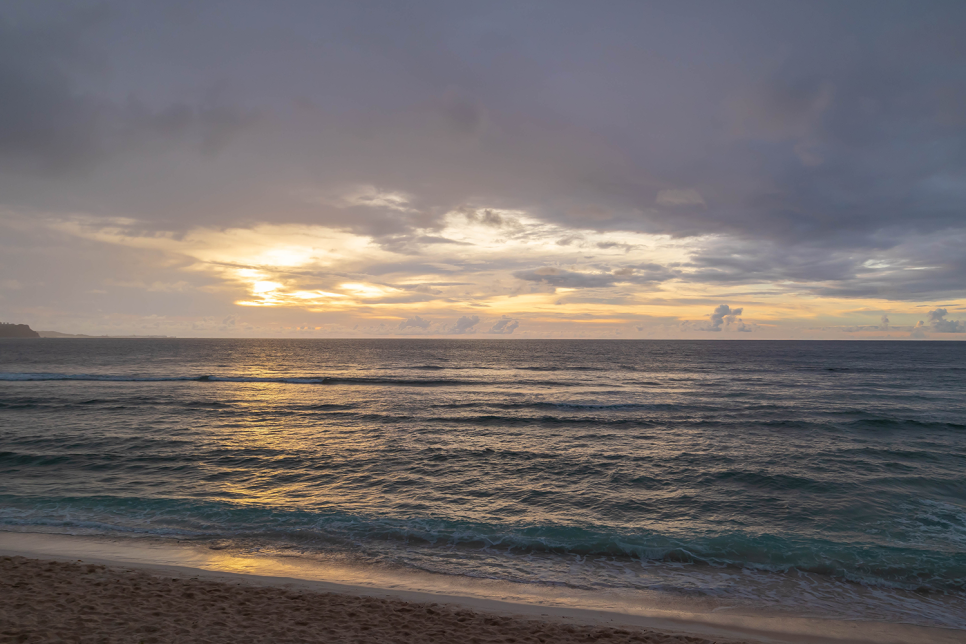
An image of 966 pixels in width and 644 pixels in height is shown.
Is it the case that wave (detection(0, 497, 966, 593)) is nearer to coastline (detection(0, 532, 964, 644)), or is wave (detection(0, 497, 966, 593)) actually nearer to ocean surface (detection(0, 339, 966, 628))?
ocean surface (detection(0, 339, 966, 628))

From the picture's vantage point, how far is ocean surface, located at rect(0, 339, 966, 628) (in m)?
11.6

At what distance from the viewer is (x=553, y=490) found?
17609mm

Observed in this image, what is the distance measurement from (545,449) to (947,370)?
8319cm

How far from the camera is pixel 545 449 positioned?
2397 cm

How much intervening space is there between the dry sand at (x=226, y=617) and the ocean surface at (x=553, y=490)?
8.67ft

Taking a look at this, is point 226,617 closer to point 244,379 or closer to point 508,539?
point 508,539

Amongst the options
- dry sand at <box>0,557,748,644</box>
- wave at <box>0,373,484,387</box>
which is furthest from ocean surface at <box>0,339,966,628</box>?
wave at <box>0,373,484,387</box>

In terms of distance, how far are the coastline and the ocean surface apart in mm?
614

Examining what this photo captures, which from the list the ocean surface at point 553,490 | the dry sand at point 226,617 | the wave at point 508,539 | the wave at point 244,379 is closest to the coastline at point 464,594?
the dry sand at point 226,617

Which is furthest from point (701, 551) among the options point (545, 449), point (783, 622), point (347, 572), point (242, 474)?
point (242, 474)

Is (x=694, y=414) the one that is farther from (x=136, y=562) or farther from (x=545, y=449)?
(x=136, y=562)

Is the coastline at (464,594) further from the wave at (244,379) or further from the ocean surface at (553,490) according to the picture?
the wave at (244,379)

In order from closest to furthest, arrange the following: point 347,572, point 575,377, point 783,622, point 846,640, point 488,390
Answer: point 846,640 < point 783,622 < point 347,572 < point 488,390 < point 575,377

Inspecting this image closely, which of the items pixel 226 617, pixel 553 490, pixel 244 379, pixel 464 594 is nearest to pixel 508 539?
pixel 464 594
